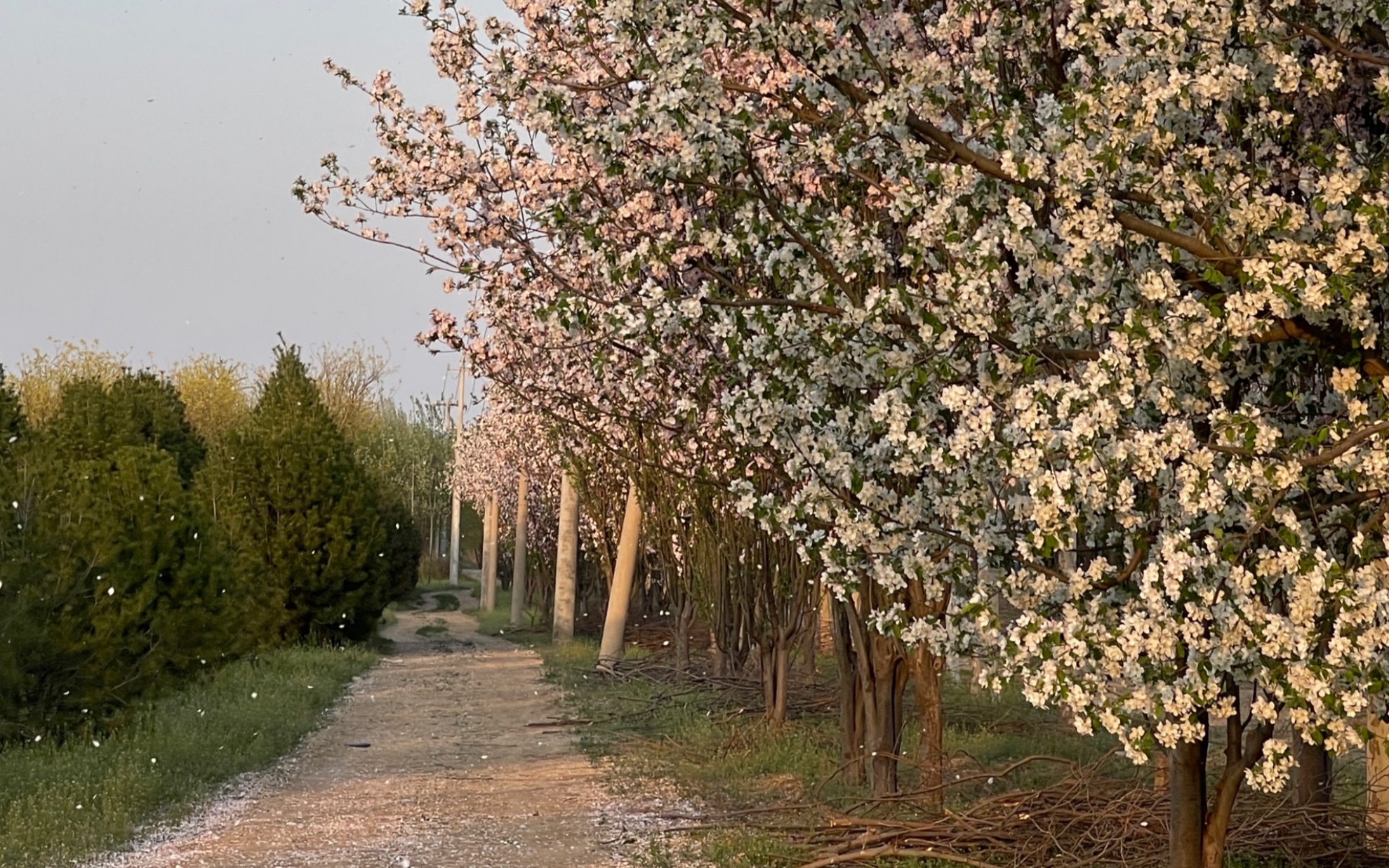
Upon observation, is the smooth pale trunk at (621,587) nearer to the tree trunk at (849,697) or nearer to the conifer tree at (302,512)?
the conifer tree at (302,512)

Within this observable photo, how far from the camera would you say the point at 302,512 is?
23672mm

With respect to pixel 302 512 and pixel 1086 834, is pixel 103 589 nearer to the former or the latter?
pixel 1086 834

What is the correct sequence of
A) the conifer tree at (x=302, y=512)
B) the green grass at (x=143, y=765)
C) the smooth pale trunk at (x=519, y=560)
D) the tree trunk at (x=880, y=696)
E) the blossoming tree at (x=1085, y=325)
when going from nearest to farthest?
1. the blossoming tree at (x=1085, y=325)
2. the green grass at (x=143, y=765)
3. the tree trunk at (x=880, y=696)
4. the conifer tree at (x=302, y=512)
5. the smooth pale trunk at (x=519, y=560)

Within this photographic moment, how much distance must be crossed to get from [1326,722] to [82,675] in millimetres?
10217

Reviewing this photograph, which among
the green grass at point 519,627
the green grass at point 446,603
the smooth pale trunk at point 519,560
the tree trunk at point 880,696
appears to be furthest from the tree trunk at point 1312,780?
the green grass at point 446,603

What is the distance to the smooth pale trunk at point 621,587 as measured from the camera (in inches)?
817

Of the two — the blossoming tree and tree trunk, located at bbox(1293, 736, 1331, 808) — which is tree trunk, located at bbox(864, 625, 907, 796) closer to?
tree trunk, located at bbox(1293, 736, 1331, 808)

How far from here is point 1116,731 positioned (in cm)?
462

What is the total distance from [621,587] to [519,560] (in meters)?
11.9

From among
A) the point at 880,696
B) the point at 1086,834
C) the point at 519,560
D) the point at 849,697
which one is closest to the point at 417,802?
the point at 849,697

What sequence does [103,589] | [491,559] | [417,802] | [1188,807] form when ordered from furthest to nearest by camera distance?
[491,559] → [103,589] → [417,802] → [1188,807]

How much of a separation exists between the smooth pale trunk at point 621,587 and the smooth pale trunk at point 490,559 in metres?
19.8

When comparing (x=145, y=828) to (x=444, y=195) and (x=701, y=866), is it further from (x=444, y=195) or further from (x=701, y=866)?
(x=444, y=195)

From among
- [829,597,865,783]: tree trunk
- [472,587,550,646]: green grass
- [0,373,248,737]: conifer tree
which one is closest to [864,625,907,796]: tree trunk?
[829,597,865,783]: tree trunk
